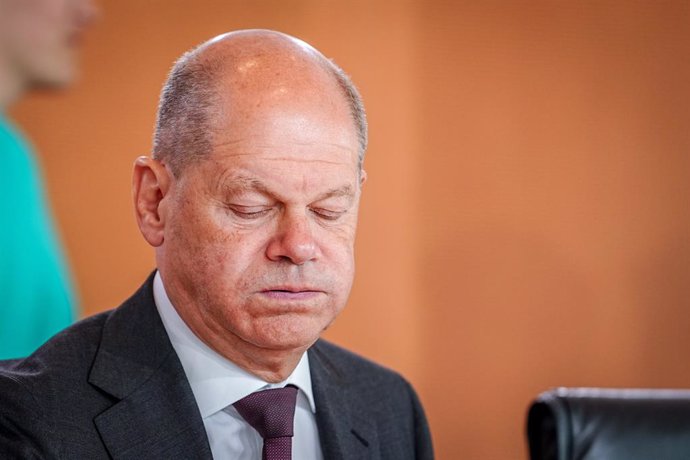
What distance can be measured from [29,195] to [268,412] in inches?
41.2

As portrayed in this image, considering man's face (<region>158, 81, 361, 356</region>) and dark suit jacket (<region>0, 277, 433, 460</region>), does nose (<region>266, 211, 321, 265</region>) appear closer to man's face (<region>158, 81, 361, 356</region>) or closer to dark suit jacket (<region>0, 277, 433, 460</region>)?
man's face (<region>158, 81, 361, 356</region>)

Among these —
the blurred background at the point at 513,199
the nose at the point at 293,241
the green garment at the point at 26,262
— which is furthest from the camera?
the blurred background at the point at 513,199

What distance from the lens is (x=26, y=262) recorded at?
2039mm

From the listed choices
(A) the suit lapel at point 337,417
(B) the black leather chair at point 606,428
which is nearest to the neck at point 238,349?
(A) the suit lapel at point 337,417

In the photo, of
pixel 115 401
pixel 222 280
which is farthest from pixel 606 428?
pixel 115 401

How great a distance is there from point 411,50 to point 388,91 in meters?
0.14

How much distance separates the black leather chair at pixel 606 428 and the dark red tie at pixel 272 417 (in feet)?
1.27

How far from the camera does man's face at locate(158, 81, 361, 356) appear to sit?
1.25 meters

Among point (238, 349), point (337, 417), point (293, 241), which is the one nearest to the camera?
point (293, 241)

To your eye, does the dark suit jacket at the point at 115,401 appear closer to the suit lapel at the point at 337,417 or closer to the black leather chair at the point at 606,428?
the suit lapel at the point at 337,417

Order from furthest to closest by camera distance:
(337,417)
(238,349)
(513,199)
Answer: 1. (513,199)
2. (337,417)
3. (238,349)

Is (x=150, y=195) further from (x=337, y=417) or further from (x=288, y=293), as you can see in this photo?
(x=337, y=417)

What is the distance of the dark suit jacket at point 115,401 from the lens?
124 centimetres

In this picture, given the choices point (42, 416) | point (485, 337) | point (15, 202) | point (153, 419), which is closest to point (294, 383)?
point (153, 419)
